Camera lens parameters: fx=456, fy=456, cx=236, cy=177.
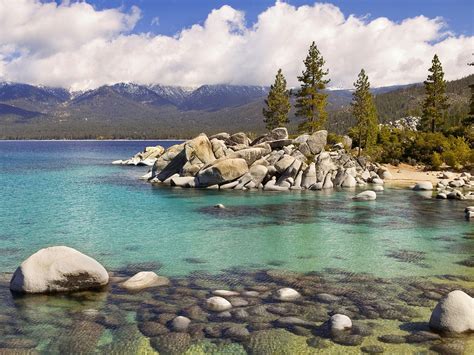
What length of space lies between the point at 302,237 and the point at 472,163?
163 feet

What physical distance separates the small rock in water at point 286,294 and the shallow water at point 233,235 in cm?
278

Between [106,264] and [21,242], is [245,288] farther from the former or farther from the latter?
[21,242]

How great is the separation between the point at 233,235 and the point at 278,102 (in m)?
65.5

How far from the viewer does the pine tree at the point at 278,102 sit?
91375 mm

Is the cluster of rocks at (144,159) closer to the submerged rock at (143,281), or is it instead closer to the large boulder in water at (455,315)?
the submerged rock at (143,281)

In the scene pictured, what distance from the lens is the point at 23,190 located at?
5328 centimetres

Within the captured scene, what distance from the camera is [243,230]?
30.7m

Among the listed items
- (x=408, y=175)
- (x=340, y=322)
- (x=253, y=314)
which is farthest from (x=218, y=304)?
(x=408, y=175)

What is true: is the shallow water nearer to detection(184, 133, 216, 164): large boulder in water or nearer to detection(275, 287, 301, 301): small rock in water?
detection(275, 287, 301, 301): small rock in water

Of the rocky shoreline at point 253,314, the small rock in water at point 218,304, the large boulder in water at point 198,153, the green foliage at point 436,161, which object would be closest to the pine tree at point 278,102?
the green foliage at point 436,161

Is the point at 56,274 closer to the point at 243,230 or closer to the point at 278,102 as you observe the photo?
the point at 243,230

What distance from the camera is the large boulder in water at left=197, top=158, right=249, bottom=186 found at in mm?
54719

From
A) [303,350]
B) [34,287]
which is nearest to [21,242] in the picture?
[34,287]

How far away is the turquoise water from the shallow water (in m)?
0.07
